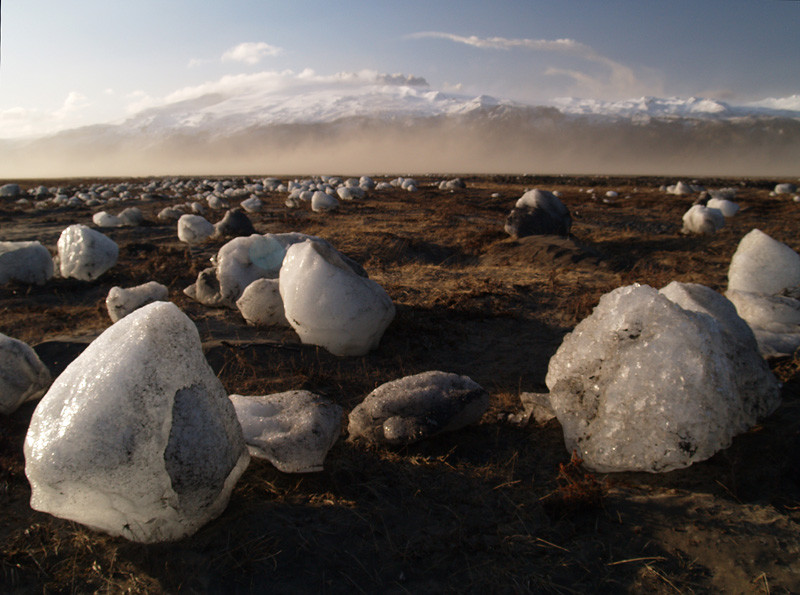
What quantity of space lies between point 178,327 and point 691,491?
265cm

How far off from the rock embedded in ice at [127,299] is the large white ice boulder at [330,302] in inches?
70.9

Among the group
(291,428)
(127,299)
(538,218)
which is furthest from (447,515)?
(538,218)

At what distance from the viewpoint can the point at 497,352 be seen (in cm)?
458

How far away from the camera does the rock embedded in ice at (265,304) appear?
16.2 feet

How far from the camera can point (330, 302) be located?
415 centimetres

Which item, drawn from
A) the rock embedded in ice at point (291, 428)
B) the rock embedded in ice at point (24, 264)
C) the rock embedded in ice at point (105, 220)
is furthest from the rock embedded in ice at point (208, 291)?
the rock embedded in ice at point (105, 220)

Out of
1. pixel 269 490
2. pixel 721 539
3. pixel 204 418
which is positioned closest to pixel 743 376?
pixel 721 539

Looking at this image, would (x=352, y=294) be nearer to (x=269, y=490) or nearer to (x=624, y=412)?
(x=269, y=490)

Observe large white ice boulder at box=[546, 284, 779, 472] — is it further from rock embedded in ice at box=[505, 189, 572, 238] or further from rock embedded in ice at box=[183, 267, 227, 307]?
rock embedded in ice at box=[505, 189, 572, 238]

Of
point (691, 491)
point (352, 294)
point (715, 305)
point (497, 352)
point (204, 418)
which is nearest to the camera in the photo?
point (204, 418)

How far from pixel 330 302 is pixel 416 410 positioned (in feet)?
5.17

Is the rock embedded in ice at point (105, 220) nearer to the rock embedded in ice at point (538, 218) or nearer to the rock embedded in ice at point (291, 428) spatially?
the rock embedded in ice at point (538, 218)

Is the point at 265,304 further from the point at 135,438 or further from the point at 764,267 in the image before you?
the point at 764,267

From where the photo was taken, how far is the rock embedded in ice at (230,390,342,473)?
2.49 metres
